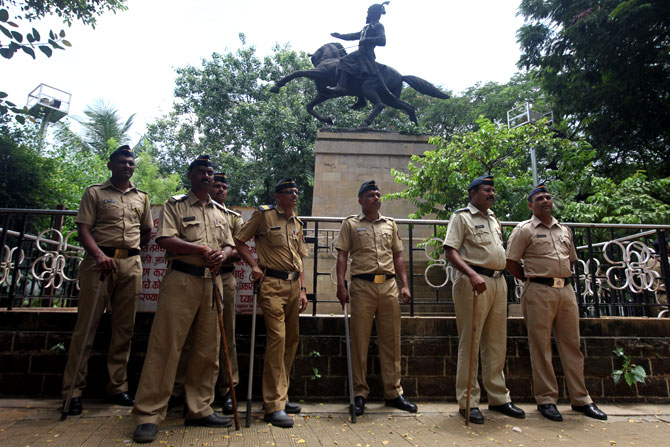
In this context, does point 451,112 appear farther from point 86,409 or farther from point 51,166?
point 86,409

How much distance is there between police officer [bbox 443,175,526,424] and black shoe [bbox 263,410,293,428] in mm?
1486

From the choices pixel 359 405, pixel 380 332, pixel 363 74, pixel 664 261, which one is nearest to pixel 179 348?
pixel 359 405

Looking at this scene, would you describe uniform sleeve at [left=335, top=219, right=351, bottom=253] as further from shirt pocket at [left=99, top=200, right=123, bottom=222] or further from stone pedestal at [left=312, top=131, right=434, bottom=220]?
stone pedestal at [left=312, top=131, right=434, bottom=220]

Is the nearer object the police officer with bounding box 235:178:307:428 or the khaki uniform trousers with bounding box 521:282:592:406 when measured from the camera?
Result: the police officer with bounding box 235:178:307:428

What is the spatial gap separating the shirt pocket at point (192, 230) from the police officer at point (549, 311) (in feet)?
9.58

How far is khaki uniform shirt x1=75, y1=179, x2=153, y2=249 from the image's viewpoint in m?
3.72

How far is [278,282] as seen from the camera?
12.2ft

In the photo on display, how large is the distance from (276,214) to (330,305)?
490 centimetres

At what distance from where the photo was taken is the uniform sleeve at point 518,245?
4176 mm

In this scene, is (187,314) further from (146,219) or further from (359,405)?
(359,405)

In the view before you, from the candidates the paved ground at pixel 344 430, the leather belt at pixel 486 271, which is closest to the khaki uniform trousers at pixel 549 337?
the paved ground at pixel 344 430

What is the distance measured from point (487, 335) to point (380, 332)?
961 millimetres

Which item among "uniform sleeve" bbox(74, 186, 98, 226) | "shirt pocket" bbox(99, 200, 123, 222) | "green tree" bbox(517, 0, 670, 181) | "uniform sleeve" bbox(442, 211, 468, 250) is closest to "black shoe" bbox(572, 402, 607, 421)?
"uniform sleeve" bbox(442, 211, 468, 250)

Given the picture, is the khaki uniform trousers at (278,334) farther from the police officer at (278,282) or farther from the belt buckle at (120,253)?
the belt buckle at (120,253)
